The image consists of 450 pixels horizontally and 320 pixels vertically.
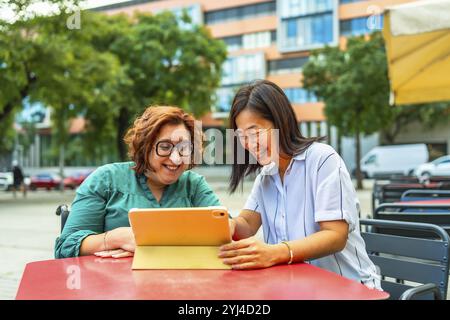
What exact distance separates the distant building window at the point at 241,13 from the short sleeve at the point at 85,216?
139 feet

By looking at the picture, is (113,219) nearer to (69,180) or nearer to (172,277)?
(172,277)

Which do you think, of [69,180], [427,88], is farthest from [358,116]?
[69,180]

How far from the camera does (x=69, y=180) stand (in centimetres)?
3056

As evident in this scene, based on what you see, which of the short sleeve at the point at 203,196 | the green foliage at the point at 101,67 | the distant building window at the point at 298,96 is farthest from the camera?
the distant building window at the point at 298,96

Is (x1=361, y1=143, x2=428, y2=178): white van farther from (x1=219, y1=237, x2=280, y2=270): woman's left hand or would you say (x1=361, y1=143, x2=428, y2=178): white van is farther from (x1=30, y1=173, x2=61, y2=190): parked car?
(x1=219, y1=237, x2=280, y2=270): woman's left hand

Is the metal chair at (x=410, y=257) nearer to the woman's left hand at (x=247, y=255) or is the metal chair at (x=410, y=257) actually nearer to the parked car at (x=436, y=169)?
the woman's left hand at (x=247, y=255)

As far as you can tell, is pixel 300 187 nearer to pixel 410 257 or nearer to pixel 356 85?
pixel 410 257

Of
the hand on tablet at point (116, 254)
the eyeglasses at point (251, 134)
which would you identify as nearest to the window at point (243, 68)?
the eyeglasses at point (251, 134)

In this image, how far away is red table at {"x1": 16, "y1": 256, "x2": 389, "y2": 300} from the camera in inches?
54.9

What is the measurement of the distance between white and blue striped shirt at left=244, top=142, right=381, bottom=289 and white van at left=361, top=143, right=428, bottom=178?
1242 inches

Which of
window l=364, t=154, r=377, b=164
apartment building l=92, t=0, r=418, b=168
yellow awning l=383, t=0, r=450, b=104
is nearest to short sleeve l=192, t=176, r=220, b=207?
yellow awning l=383, t=0, r=450, b=104

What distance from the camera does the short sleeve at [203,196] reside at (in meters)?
2.50

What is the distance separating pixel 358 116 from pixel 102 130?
11217 millimetres

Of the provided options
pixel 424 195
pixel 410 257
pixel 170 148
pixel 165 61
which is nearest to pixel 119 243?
pixel 170 148
